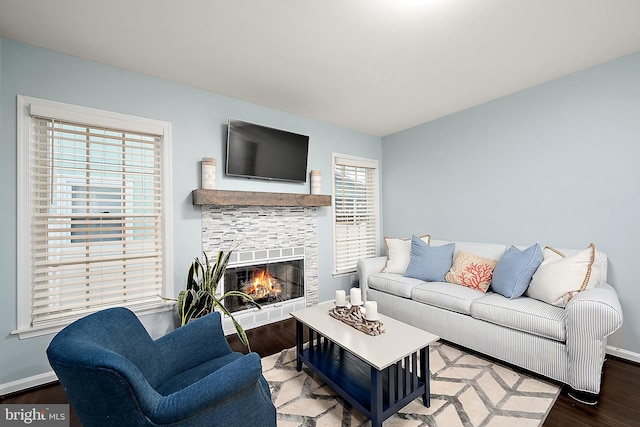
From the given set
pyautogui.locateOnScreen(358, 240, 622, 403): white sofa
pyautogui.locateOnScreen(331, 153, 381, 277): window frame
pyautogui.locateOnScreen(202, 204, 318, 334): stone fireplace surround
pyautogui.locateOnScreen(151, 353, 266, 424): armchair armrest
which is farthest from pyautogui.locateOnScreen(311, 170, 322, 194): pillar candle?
pyautogui.locateOnScreen(151, 353, 266, 424): armchair armrest

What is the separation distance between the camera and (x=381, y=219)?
456 centimetres

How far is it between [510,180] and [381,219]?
6.22ft

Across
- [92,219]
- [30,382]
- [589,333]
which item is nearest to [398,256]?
[589,333]

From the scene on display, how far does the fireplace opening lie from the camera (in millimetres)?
3070

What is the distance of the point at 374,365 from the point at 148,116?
9.13 feet

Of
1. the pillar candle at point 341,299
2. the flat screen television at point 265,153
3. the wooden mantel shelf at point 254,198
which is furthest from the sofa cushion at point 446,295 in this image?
the flat screen television at point 265,153

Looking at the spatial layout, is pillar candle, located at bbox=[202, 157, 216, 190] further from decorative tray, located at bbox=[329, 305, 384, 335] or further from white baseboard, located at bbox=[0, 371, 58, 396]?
white baseboard, located at bbox=[0, 371, 58, 396]

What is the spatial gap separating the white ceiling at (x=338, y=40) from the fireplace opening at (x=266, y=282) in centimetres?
196

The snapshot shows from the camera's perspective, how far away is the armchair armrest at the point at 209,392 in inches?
39.7

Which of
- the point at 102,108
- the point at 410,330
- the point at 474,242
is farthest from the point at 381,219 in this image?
the point at 102,108

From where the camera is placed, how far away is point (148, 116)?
260 centimetres

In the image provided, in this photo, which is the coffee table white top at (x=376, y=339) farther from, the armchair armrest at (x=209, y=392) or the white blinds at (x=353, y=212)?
the white blinds at (x=353, y=212)

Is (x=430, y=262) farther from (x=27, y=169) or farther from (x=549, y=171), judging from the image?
(x=27, y=169)

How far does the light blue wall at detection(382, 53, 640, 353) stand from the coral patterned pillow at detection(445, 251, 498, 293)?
47cm
